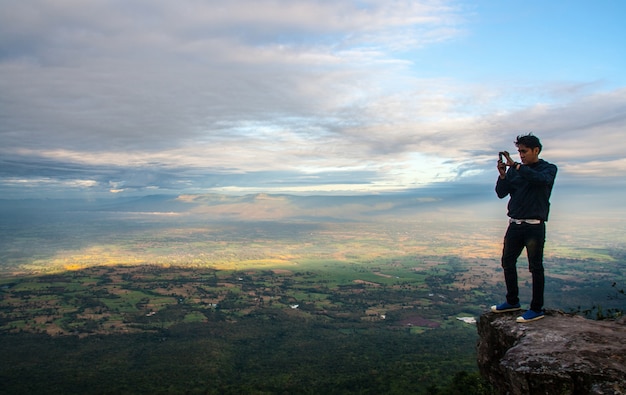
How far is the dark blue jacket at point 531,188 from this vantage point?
27.6ft

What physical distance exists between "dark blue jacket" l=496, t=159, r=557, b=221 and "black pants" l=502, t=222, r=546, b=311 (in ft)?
1.06

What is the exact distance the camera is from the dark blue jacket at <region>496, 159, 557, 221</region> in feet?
27.6

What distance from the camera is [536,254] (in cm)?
888

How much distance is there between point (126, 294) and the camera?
13400 centimetres

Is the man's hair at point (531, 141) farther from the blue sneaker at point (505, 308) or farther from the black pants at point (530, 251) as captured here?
the blue sneaker at point (505, 308)

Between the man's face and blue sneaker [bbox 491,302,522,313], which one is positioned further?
blue sneaker [bbox 491,302,522,313]

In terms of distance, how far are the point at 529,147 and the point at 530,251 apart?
7.95ft

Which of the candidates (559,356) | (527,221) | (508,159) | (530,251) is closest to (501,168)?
(508,159)

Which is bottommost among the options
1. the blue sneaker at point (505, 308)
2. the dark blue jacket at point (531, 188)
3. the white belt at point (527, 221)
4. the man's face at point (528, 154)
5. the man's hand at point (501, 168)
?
the blue sneaker at point (505, 308)

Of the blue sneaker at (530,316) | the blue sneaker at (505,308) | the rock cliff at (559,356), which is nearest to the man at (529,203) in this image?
the blue sneaker at (530,316)

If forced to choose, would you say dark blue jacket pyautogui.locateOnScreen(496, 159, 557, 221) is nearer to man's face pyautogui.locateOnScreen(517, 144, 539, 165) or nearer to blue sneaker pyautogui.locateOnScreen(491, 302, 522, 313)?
man's face pyautogui.locateOnScreen(517, 144, 539, 165)

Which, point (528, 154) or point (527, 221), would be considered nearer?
point (528, 154)

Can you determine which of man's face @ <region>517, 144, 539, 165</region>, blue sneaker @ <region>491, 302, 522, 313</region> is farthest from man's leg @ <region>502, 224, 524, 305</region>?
man's face @ <region>517, 144, 539, 165</region>

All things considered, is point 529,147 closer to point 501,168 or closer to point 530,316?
point 501,168
